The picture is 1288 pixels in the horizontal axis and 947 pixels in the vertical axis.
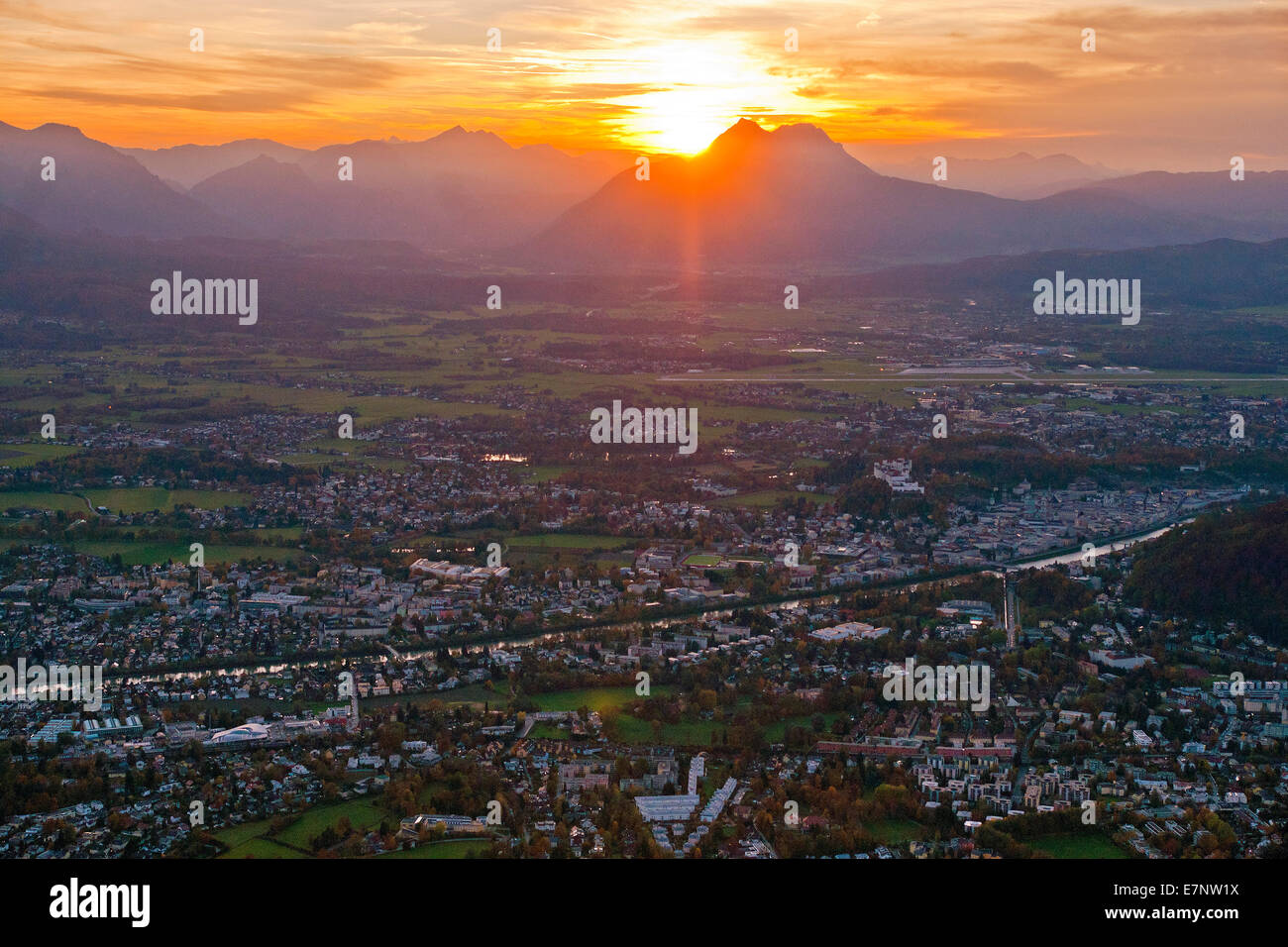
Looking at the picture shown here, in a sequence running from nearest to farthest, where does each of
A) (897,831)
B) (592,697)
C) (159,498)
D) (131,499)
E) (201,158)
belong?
1. (897,831)
2. (592,697)
3. (131,499)
4. (159,498)
5. (201,158)

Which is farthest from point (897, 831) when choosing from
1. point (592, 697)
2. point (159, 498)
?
point (159, 498)

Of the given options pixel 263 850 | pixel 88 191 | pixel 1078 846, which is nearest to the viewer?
pixel 263 850

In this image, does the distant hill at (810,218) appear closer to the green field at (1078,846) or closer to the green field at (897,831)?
the green field at (897,831)

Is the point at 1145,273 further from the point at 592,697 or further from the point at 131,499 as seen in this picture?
the point at 592,697

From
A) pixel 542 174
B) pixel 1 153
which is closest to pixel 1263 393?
pixel 1 153

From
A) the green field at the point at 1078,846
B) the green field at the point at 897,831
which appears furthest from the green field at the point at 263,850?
the green field at the point at 1078,846

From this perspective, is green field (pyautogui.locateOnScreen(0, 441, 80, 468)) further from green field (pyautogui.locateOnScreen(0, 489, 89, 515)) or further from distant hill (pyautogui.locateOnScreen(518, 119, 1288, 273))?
distant hill (pyautogui.locateOnScreen(518, 119, 1288, 273))

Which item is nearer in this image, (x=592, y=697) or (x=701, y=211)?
(x=592, y=697)

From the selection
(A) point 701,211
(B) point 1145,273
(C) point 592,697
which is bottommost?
(C) point 592,697
